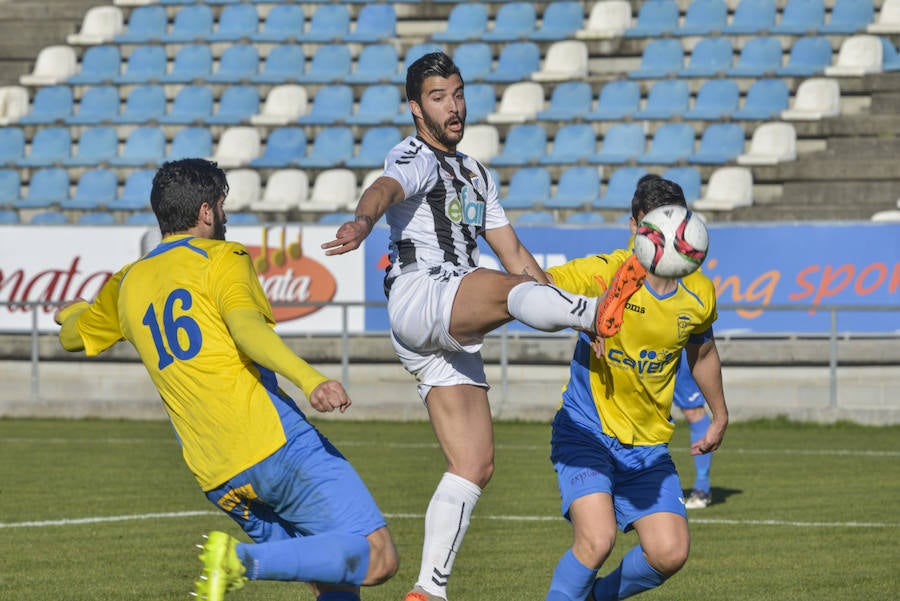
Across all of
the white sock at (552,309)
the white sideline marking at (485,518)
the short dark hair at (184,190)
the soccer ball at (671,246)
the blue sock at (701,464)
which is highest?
the short dark hair at (184,190)

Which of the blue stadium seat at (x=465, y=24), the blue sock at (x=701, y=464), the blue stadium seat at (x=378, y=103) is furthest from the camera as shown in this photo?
the blue stadium seat at (x=465, y=24)

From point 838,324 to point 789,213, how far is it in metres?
3.77

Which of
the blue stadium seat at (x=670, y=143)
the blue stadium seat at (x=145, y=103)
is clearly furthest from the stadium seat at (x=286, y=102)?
the blue stadium seat at (x=670, y=143)

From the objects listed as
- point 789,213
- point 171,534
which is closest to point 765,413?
point 789,213

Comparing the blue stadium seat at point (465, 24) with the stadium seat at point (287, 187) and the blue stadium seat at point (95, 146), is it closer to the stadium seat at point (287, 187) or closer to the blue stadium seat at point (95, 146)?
the stadium seat at point (287, 187)

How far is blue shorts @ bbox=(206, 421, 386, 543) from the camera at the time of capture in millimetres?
5359

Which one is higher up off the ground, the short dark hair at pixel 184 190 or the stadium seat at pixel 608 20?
the stadium seat at pixel 608 20

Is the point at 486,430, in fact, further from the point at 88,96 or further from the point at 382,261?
the point at 88,96

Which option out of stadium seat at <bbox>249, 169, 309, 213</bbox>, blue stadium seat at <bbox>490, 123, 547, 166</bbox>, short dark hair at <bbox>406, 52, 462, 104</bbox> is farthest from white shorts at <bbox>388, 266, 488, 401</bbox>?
stadium seat at <bbox>249, 169, 309, 213</bbox>

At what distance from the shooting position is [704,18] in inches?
956

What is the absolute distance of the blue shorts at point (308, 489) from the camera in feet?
17.6

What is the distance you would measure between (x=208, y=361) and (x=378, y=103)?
64.4 ft

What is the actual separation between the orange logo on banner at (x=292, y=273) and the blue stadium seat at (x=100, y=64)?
8.65 meters

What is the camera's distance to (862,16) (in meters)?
23.5
